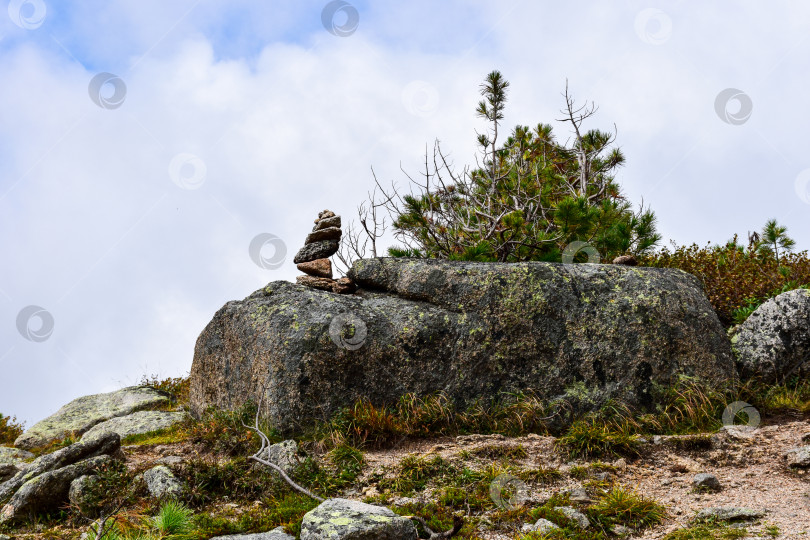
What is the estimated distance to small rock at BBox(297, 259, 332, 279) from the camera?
34.9ft

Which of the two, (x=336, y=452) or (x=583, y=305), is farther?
(x=583, y=305)

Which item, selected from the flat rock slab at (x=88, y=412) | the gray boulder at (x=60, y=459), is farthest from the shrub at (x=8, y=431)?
the gray boulder at (x=60, y=459)

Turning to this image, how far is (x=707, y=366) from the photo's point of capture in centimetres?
952

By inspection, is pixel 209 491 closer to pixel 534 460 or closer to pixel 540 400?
pixel 534 460

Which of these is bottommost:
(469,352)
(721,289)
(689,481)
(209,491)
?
(689,481)

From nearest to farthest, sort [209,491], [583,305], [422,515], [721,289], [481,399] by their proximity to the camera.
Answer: [422,515] → [209,491] → [481,399] → [583,305] → [721,289]

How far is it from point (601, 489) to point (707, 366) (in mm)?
3998

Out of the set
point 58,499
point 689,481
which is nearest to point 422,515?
point 689,481

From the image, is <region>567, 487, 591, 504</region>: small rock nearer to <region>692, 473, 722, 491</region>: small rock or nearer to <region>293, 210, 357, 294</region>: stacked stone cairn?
<region>692, 473, 722, 491</region>: small rock

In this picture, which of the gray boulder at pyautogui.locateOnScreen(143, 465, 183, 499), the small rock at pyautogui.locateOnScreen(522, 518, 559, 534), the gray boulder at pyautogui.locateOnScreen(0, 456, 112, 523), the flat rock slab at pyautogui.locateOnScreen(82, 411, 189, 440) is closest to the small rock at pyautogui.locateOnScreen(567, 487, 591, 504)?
the small rock at pyautogui.locateOnScreen(522, 518, 559, 534)

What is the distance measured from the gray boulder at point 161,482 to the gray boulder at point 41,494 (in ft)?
3.03

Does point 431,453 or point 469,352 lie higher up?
point 469,352

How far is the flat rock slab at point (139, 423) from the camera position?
1137 centimetres

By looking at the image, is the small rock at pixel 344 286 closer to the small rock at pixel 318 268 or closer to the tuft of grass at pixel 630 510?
the small rock at pixel 318 268
